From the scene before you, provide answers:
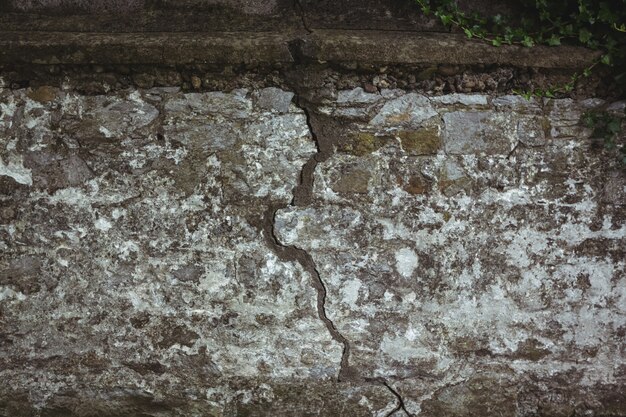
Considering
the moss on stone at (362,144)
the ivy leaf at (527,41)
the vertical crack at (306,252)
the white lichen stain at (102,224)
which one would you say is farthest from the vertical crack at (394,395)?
the ivy leaf at (527,41)

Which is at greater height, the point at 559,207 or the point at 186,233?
the point at 559,207

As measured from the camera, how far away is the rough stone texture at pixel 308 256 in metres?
2.27

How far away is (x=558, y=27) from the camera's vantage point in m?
2.24

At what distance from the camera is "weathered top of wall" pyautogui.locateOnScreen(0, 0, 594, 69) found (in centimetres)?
217

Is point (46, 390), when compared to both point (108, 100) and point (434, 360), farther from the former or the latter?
point (434, 360)

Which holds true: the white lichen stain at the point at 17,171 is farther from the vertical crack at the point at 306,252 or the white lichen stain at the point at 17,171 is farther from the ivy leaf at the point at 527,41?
the ivy leaf at the point at 527,41

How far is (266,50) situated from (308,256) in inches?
34.2

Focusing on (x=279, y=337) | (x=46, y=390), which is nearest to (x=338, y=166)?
(x=279, y=337)

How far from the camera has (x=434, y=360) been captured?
7.72 ft

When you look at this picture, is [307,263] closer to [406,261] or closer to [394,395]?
[406,261]

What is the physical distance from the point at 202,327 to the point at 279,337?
338mm

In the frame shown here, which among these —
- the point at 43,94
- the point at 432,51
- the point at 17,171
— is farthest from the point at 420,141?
the point at 17,171

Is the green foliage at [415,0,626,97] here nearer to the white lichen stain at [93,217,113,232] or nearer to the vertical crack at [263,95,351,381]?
the vertical crack at [263,95,351,381]

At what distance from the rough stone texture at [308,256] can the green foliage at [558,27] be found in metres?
0.17
